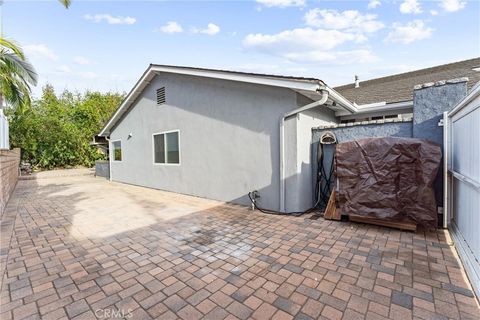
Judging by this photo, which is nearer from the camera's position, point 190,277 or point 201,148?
point 190,277

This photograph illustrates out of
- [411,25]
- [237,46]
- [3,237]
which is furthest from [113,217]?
[411,25]

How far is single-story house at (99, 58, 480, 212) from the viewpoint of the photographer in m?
5.17

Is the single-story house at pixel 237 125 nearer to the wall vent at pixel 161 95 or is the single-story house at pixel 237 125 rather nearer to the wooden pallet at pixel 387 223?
the wall vent at pixel 161 95

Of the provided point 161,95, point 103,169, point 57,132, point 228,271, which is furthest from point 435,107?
point 57,132

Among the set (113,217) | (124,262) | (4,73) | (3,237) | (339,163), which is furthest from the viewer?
(4,73)

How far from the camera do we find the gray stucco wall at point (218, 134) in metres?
5.50

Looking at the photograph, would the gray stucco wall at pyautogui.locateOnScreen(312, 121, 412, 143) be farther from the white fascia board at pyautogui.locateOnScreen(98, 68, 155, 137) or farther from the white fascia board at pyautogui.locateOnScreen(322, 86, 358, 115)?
the white fascia board at pyautogui.locateOnScreen(98, 68, 155, 137)

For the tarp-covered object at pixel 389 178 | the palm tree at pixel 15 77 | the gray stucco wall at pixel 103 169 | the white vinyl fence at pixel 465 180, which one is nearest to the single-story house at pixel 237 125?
the tarp-covered object at pixel 389 178

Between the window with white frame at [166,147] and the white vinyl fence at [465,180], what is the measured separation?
22.8 feet

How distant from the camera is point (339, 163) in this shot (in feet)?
15.1

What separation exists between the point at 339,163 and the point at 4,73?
8.99 metres

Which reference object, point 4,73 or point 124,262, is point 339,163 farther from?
point 4,73

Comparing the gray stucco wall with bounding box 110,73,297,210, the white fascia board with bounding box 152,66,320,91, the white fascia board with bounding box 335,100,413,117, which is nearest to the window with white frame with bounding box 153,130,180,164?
the gray stucco wall with bounding box 110,73,297,210

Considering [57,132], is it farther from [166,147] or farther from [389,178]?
[389,178]
